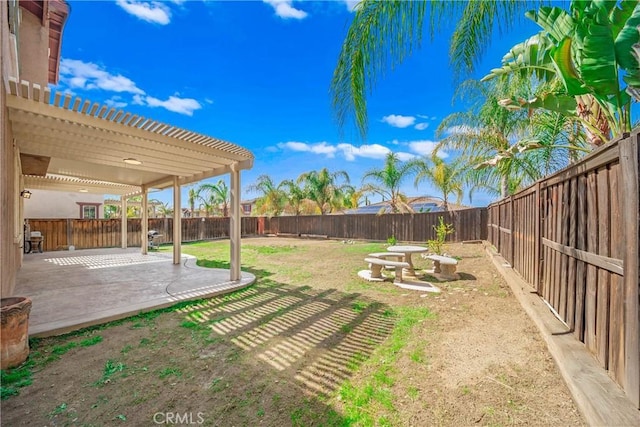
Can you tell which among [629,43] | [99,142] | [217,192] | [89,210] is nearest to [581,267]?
[629,43]

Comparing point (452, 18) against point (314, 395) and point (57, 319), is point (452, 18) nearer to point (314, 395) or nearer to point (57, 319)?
point (314, 395)

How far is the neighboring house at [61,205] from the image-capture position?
47.8 ft

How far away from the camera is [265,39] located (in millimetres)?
9438

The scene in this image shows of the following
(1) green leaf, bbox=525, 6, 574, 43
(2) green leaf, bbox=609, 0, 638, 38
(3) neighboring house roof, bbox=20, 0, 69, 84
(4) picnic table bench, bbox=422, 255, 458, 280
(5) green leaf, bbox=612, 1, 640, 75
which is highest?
(3) neighboring house roof, bbox=20, 0, 69, 84

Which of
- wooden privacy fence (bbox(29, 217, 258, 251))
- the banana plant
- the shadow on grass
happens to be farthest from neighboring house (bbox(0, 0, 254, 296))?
the banana plant

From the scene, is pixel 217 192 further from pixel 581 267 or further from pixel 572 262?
pixel 581 267

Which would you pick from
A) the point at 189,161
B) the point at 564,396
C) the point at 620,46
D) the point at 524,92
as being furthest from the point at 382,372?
the point at 524,92

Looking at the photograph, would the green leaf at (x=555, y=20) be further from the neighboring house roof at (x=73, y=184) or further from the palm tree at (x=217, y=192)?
the palm tree at (x=217, y=192)

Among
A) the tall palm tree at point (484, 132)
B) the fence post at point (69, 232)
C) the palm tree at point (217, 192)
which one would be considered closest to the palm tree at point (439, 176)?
the tall palm tree at point (484, 132)

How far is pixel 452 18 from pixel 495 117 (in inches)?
353

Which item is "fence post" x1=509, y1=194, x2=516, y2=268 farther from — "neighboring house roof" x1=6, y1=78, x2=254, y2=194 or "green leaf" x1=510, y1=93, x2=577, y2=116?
"neighboring house roof" x1=6, y1=78, x2=254, y2=194

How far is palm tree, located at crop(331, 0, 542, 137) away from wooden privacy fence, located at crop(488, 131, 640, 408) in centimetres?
152

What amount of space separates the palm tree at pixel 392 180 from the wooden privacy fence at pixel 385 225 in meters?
1.48

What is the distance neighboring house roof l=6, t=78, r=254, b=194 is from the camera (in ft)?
11.4
